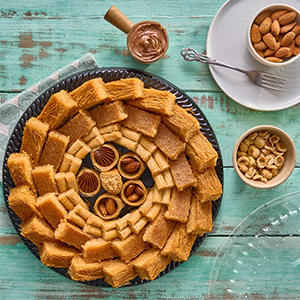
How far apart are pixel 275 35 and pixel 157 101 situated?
870 mm

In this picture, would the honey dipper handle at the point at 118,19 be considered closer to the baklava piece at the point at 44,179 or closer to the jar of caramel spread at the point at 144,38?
the jar of caramel spread at the point at 144,38

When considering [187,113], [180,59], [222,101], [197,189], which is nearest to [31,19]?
[180,59]

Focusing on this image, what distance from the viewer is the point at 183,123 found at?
1.98 metres

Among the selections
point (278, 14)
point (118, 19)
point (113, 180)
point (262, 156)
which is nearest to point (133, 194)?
point (113, 180)

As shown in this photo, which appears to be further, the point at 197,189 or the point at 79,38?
the point at 79,38

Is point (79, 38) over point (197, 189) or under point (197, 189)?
over

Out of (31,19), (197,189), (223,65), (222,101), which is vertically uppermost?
(31,19)

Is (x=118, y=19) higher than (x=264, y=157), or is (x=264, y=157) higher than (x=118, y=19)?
(x=118, y=19)

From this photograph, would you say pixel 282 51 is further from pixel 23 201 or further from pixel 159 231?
pixel 23 201

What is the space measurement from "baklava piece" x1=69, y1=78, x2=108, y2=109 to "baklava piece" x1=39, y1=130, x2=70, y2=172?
23 cm

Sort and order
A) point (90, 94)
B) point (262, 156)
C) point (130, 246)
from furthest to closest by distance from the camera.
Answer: point (262, 156)
point (130, 246)
point (90, 94)

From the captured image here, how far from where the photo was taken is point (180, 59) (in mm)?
2260

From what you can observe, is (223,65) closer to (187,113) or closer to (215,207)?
(187,113)

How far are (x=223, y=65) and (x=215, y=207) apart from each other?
92cm
